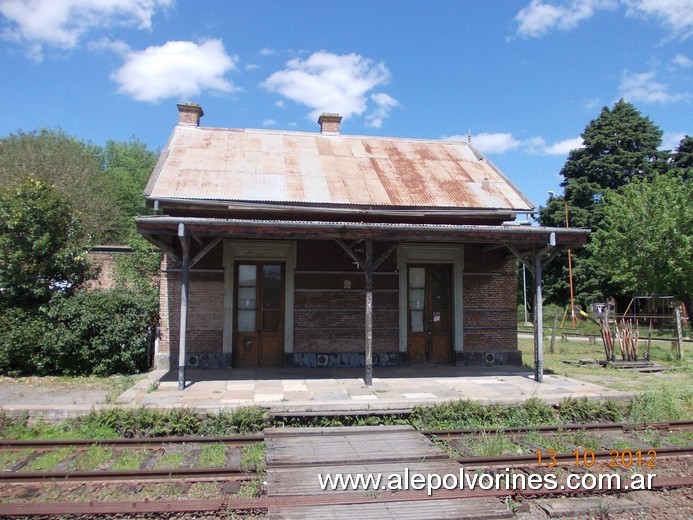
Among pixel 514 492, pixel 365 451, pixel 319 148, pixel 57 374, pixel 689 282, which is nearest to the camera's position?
pixel 514 492

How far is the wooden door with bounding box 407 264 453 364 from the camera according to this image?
11.6 m

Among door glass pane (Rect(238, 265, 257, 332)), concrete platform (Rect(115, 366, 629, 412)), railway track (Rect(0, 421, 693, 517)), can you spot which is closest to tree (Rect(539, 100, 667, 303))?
concrete platform (Rect(115, 366, 629, 412))

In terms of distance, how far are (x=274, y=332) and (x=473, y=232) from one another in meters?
4.78

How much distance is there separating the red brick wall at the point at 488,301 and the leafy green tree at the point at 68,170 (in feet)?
65.8

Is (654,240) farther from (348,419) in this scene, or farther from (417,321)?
(348,419)

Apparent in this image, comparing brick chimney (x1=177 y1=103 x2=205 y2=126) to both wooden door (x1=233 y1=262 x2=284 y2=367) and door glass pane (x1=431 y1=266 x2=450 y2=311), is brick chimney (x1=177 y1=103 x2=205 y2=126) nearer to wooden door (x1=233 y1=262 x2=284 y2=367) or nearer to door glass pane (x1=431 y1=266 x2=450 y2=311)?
wooden door (x1=233 y1=262 x2=284 y2=367)

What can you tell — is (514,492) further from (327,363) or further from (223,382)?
(327,363)

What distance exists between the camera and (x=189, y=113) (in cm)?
1437

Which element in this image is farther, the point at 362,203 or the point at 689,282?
the point at 689,282

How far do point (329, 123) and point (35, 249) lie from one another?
8347 mm

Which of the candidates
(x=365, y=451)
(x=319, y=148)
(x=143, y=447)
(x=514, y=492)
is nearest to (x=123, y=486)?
(x=143, y=447)

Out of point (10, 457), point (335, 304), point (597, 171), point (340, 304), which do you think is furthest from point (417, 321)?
point (597, 171)

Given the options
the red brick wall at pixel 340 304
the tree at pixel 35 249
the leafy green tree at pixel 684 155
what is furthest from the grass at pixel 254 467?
the leafy green tree at pixel 684 155

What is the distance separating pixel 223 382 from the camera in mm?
9266
